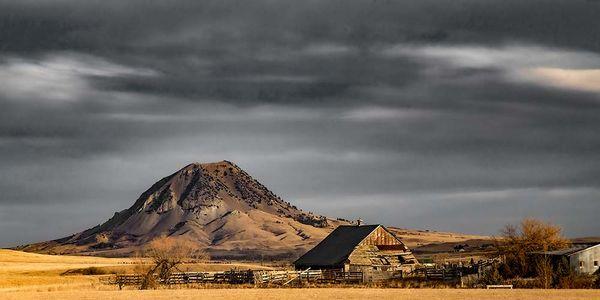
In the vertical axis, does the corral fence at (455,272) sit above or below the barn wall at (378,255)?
below

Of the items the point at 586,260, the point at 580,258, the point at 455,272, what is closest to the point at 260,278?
the point at 455,272

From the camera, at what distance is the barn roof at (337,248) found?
86.9m

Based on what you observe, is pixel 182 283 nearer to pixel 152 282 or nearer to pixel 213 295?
pixel 152 282

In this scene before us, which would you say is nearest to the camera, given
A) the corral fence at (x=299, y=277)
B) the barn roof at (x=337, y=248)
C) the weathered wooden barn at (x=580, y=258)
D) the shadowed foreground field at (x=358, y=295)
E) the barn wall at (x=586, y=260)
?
the shadowed foreground field at (x=358, y=295)

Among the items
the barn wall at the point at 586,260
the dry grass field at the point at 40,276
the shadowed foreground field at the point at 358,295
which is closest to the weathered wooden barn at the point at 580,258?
the barn wall at the point at 586,260

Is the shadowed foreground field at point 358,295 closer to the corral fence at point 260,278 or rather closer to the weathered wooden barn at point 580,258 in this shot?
the corral fence at point 260,278

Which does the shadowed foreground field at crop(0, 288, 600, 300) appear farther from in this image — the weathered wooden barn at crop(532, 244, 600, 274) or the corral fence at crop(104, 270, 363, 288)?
the weathered wooden barn at crop(532, 244, 600, 274)

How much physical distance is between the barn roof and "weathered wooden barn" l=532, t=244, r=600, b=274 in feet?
65.2

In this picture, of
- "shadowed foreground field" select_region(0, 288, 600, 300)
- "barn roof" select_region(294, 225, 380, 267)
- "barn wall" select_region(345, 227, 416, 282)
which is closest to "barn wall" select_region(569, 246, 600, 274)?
"barn wall" select_region(345, 227, 416, 282)

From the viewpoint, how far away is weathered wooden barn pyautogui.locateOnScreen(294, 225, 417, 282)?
281ft

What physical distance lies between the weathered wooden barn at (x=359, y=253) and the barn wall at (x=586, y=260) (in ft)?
52.3

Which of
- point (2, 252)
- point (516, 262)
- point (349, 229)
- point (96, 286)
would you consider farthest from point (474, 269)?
point (2, 252)

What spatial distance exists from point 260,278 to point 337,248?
16.9 m

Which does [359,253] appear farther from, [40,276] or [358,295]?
[40,276]
